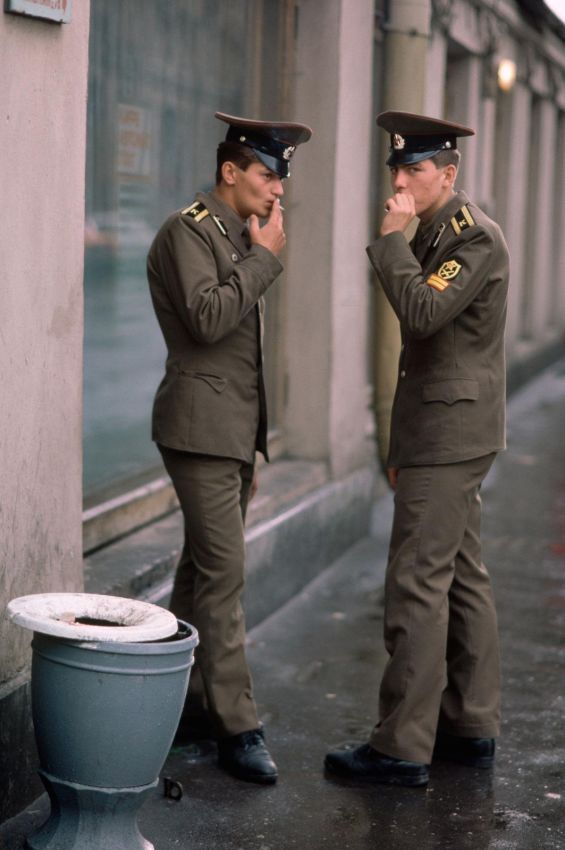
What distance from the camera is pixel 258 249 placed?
4492mm

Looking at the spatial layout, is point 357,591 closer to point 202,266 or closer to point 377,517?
point 377,517

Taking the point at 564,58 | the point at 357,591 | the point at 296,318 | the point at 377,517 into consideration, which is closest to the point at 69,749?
the point at 357,591

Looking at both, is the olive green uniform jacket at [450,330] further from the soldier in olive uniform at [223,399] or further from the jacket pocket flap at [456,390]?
the soldier in olive uniform at [223,399]

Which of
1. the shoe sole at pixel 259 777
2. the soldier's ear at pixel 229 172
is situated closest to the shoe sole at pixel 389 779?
the shoe sole at pixel 259 777

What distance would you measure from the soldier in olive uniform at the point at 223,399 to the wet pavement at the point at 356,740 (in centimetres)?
22

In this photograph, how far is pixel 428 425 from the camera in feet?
15.2

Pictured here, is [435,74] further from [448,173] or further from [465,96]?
[448,173]

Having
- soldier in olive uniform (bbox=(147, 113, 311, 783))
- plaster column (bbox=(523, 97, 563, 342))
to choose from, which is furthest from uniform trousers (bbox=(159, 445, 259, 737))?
plaster column (bbox=(523, 97, 563, 342))

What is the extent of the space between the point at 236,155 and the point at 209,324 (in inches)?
23.4

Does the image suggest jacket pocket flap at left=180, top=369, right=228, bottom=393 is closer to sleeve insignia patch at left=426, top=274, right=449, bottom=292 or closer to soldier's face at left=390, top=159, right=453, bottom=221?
sleeve insignia patch at left=426, top=274, right=449, bottom=292

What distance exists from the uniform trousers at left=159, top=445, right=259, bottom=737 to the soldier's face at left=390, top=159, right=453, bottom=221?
3.41ft

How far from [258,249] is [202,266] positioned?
0.66 ft

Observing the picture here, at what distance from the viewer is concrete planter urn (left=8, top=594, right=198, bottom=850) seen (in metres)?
3.59

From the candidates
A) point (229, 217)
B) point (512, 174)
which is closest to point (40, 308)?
point (229, 217)
